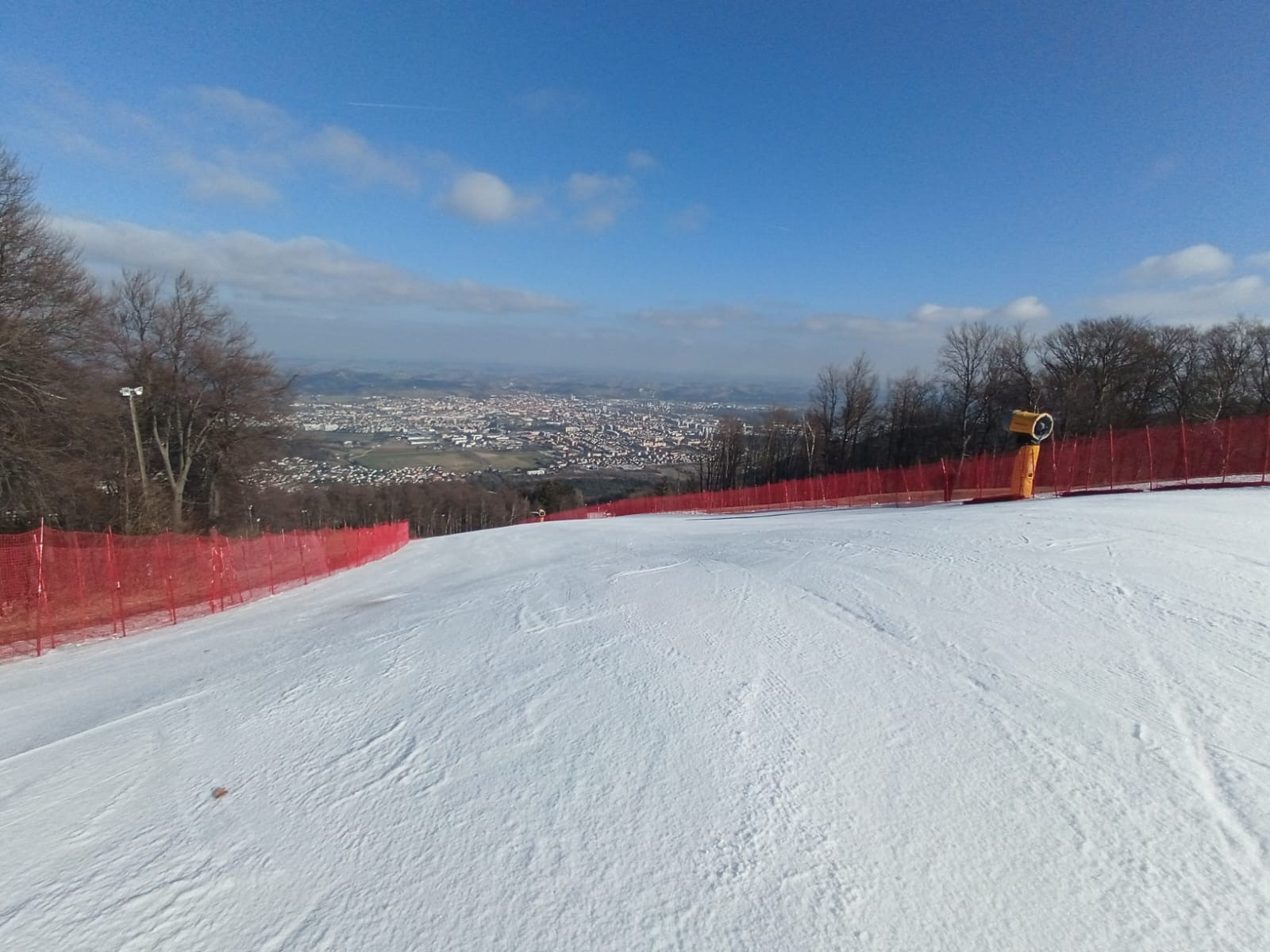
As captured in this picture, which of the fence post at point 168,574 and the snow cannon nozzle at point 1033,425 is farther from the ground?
the snow cannon nozzle at point 1033,425

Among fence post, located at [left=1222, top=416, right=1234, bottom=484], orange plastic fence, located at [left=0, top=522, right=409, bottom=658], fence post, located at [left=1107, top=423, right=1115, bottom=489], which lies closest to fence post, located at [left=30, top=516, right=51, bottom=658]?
orange plastic fence, located at [left=0, top=522, right=409, bottom=658]

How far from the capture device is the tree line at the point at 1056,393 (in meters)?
41.1

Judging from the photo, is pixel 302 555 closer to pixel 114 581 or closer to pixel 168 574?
pixel 168 574

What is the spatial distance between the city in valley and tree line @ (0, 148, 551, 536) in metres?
30.5

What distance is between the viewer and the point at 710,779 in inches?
136

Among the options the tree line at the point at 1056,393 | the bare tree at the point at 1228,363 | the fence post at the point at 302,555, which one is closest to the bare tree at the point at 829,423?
the tree line at the point at 1056,393

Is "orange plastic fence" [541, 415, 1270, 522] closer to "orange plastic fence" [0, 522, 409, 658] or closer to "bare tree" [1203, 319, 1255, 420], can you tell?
"orange plastic fence" [0, 522, 409, 658]

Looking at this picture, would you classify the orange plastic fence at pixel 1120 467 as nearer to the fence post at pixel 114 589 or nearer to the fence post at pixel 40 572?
the fence post at pixel 114 589

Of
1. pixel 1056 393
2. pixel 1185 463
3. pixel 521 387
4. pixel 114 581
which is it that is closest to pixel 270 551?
pixel 114 581

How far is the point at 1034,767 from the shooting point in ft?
10.9

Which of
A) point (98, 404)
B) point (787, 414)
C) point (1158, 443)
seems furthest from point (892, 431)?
point (98, 404)

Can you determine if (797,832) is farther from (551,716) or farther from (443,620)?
(443,620)

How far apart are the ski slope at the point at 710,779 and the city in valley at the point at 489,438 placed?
60.9 metres

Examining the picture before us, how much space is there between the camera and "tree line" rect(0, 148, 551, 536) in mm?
16922
